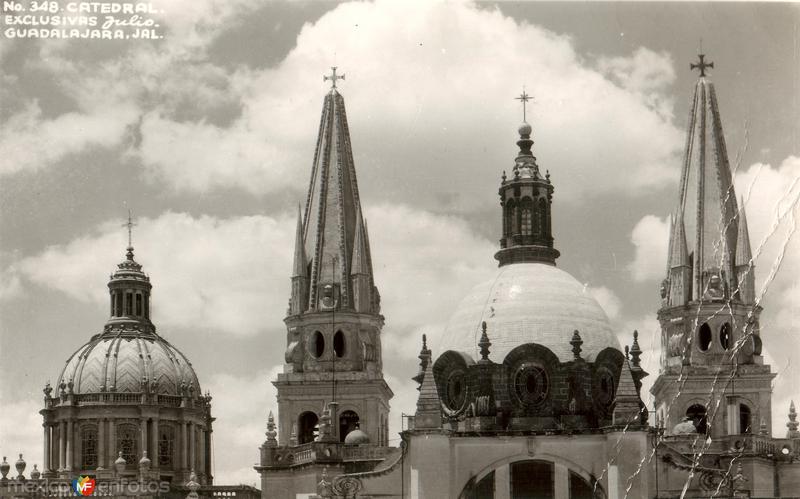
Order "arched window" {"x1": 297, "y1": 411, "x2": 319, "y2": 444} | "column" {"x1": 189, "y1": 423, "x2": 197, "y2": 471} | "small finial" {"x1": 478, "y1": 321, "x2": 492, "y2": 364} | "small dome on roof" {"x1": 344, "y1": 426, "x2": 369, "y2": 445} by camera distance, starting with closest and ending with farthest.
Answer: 1. "small finial" {"x1": 478, "y1": 321, "x2": 492, "y2": 364}
2. "small dome on roof" {"x1": 344, "y1": 426, "x2": 369, "y2": 445}
3. "arched window" {"x1": 297, "y1": 411, "x2": 319, "y2": 444}
4. "column" {"x1": 189, "y1": 423, "x2": 197, "y2": 471}

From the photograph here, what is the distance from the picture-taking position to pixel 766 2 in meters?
53.6

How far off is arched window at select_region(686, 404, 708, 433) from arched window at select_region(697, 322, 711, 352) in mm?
2844

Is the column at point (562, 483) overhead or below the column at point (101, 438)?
below

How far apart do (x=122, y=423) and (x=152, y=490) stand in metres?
10.4

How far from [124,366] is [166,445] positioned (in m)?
4.93

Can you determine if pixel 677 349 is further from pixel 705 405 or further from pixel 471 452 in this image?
pixel 471 452

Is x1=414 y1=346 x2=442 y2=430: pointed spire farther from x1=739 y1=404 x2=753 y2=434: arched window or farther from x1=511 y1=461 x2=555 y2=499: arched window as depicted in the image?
x1=739 y1=404 x2=753 y2=434: arched window

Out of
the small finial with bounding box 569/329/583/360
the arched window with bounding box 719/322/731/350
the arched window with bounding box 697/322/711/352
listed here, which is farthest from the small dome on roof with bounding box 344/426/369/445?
the arched window with bounding box 719/322/731/350

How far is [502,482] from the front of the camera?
76.9 metres

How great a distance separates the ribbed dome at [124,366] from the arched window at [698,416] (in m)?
30.6

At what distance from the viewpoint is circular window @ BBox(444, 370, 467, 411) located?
262ft

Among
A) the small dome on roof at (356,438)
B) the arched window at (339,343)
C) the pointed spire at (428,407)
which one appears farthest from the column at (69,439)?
the pointed spire at (428,407)

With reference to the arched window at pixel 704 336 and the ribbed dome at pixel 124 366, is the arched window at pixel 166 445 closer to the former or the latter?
the ribbed dome at pixel 124 366

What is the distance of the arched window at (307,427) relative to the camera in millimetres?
86312
